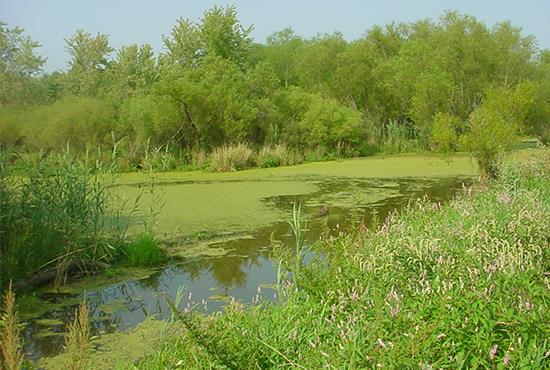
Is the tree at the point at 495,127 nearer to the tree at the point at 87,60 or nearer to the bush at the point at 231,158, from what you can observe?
the bush at the point at 231,158

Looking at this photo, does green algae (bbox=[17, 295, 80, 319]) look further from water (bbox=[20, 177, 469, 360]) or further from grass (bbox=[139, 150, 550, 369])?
grass (bbox=[139, 150, 550, 369])

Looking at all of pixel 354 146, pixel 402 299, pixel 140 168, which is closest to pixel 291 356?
pixel 402 299

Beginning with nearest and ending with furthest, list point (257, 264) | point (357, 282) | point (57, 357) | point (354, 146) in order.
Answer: point (357, 282), point (57, 357), point (257, 264), point (354, 146)

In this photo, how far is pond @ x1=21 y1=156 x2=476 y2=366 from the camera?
534 cm

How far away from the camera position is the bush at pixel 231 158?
15.7 metres

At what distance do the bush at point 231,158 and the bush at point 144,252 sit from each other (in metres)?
8.56

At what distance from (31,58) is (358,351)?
17.1ft

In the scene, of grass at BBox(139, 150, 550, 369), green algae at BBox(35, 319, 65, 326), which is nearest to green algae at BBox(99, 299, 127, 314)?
green algae at BBox(35, 319, 65, 326)

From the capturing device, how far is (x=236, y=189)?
1192 cm

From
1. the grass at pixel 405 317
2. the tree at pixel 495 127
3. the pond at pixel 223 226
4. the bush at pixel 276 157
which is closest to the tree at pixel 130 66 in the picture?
the bush at pixel 276 157

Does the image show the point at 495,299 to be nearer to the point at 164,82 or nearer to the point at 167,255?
the point at 167,255

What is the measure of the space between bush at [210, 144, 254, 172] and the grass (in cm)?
1105

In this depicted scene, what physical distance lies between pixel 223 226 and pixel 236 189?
3.40 meters

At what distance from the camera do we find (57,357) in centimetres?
427
